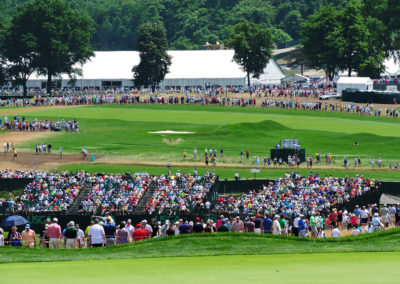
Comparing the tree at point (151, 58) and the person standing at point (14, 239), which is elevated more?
the tree at point (151, 58)

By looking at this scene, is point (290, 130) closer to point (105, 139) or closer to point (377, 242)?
point (105, 139)

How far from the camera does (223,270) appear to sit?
2170cm

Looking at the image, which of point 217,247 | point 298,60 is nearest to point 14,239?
point 217,247

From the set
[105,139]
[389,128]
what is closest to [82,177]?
[105,139]

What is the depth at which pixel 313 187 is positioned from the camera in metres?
53.6

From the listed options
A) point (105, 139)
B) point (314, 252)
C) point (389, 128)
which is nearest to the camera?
point (314, 252)

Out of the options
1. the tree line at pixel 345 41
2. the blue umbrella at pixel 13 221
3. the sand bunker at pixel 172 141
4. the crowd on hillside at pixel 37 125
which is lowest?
the sand bunker at pixel 172 141

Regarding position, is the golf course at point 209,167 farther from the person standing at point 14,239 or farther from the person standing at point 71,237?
the person standing at point 14,239

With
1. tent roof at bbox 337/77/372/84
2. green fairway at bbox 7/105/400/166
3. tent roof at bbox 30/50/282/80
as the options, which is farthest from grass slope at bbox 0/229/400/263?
tent roof at bbox 30/50/282/80

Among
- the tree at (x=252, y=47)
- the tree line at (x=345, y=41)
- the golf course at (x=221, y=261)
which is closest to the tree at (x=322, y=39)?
the tree line at (x=345, y=41)

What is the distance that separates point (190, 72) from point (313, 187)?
83245mm

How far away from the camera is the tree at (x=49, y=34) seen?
12912cm

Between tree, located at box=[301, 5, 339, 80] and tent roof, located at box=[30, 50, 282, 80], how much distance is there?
35.2ft

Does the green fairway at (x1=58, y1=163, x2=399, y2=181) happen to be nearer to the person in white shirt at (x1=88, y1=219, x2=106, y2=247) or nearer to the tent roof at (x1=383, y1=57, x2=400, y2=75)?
the person in white shirt at (x1=88, y1=219, x2=106, y2=247)
